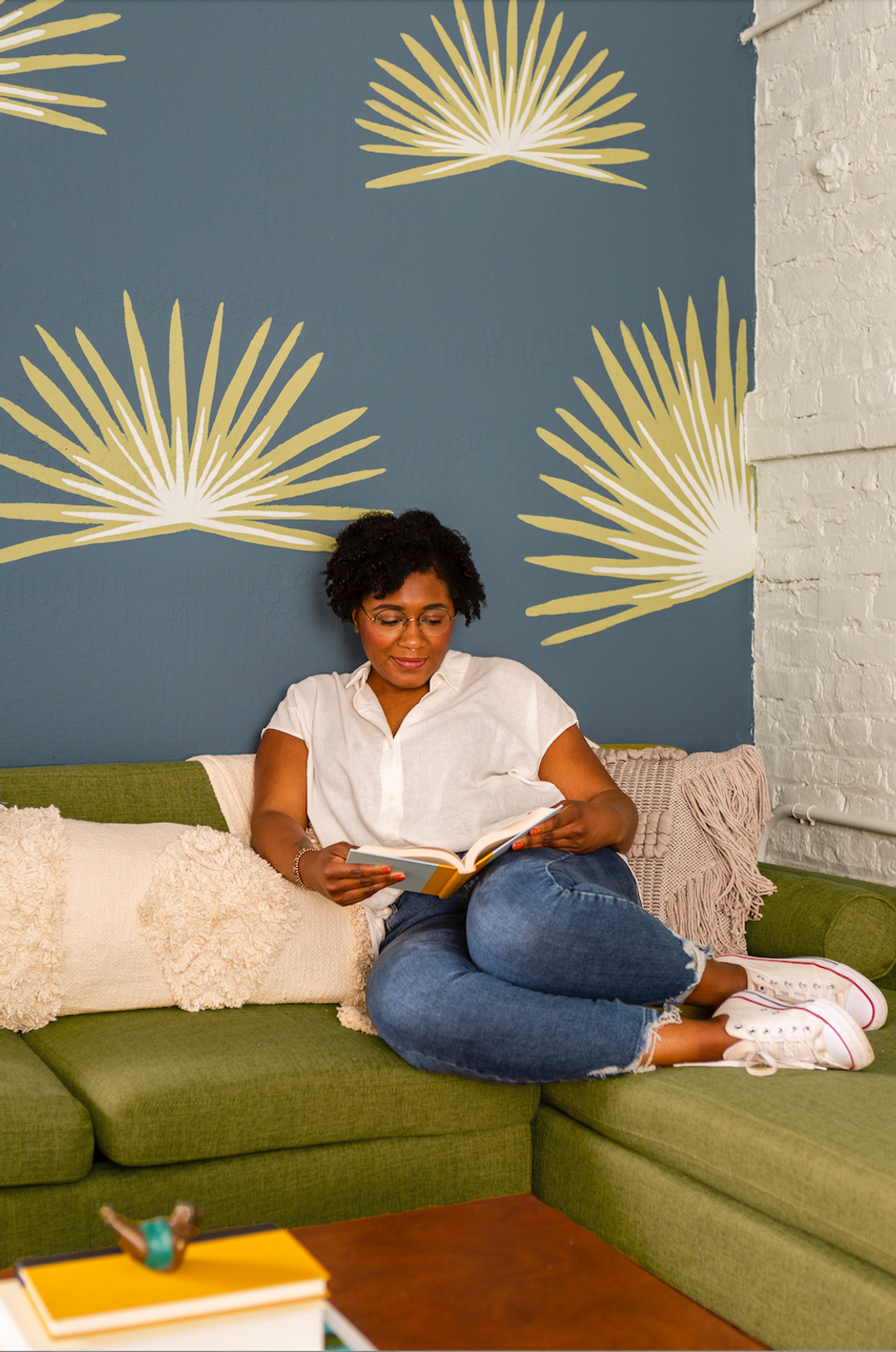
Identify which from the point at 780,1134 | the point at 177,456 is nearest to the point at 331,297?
the point at 177,456

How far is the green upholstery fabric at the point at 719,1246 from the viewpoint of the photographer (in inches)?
51.7

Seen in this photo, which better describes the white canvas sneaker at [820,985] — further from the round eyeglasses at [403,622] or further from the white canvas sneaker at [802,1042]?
the round eyeglasses at [403,622]

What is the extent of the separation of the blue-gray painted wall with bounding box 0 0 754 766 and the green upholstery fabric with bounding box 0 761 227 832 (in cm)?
19

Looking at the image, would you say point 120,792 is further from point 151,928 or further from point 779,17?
point 779,17

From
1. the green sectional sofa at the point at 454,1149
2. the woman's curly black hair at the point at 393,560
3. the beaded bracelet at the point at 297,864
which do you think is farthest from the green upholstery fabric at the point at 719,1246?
the woman's curly black hair at the point at 393,560

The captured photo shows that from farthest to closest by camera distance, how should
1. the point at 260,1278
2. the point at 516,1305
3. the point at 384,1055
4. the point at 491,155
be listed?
the point at 491,155, the point at 384,1055, the point at 516,1305, the point at 260,1278

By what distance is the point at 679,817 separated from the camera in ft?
7.80

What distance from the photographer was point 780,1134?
1424mm

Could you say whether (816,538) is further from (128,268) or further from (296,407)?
(128,268)

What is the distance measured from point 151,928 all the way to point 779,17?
8.25 ft

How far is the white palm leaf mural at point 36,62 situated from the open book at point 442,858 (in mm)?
1538

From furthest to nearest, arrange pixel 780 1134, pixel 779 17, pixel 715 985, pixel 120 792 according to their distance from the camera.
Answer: pixel 779 17 < pixel 120 792 < pixel 715 985 < pixel 780 1134

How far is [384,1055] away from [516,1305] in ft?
2.33

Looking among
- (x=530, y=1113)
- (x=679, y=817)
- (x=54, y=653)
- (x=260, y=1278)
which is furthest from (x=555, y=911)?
(x=54, y=653)
